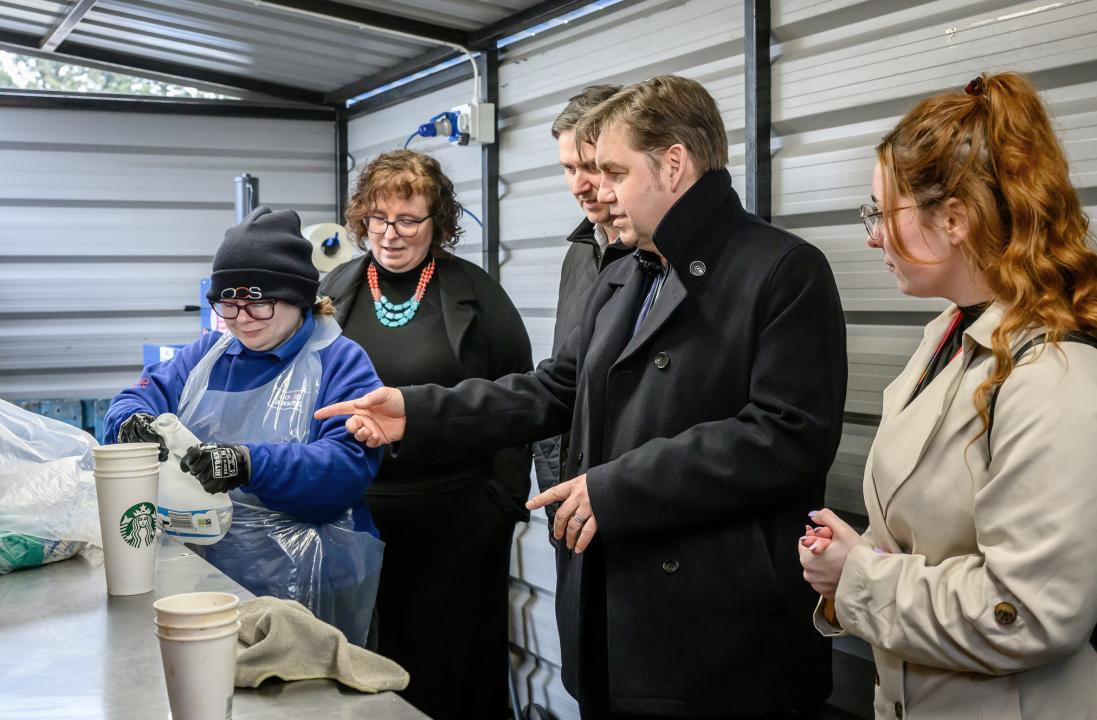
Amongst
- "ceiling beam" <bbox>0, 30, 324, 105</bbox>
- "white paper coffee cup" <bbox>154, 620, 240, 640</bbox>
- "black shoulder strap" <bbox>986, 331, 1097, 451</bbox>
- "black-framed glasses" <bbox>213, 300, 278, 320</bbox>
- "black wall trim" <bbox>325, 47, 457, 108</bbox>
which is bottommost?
"white paper coffee cup" <bbox>154, 620, 240, 640</bbox>

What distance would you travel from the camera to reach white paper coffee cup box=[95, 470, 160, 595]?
1.93 metres

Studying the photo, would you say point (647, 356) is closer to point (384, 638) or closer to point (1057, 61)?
point (1057, 61)

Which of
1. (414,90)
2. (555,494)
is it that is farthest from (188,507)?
(414,90)

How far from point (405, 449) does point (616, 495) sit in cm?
60

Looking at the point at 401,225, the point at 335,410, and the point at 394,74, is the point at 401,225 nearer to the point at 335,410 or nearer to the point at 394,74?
the point at 335,410

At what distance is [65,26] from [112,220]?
103 cm

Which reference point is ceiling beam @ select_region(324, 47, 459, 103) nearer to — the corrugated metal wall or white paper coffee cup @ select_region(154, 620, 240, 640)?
the corrugated metal wall

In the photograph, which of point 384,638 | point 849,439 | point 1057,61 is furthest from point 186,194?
point 1057,61

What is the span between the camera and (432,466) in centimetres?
330

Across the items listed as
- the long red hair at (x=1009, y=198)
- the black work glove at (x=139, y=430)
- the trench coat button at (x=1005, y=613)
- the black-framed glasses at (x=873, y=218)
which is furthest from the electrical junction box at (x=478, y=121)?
the trench coat button at (x=1005, y=613)

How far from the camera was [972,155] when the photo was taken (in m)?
1.57

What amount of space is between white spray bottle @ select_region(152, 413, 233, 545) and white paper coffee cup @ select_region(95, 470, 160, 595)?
28 centimetres

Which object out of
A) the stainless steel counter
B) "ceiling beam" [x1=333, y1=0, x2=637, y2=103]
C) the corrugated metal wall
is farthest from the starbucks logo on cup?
the corrugated metal wall

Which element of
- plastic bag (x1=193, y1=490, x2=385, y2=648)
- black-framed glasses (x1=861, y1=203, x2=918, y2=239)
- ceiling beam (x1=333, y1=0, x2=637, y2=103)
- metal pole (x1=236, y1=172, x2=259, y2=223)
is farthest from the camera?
metal pole (x1=236, y1=172, x2=259, y2=223)
